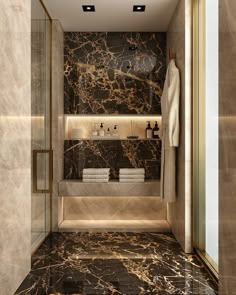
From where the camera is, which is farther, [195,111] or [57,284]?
[195,111]

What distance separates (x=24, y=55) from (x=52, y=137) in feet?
5.98

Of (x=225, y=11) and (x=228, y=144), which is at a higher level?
(x=225, y=11)

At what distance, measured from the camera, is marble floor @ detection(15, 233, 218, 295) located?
288 cm

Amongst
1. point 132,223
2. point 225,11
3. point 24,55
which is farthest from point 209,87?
point 132,223

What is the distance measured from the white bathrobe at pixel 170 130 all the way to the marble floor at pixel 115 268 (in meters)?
0.64

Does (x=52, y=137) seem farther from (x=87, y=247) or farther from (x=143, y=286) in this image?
(x=143, y=286)

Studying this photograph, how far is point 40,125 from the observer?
13.8 ft

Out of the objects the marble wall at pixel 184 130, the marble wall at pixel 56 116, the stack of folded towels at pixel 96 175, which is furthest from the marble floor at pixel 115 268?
the stack of folded towels at pixel 96 175

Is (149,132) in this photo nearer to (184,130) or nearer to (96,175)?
(96,175)

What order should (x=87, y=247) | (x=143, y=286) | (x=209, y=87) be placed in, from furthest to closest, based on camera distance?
(x=87, y=247), (x=209, y=87), (x=143, y=286)

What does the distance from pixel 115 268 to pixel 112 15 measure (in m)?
3.04

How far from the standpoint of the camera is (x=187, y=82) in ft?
12.8

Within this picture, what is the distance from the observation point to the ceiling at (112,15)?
4.25m

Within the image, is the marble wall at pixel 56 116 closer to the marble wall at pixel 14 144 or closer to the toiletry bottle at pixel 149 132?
the toiletry bottle at pixel 149 132
